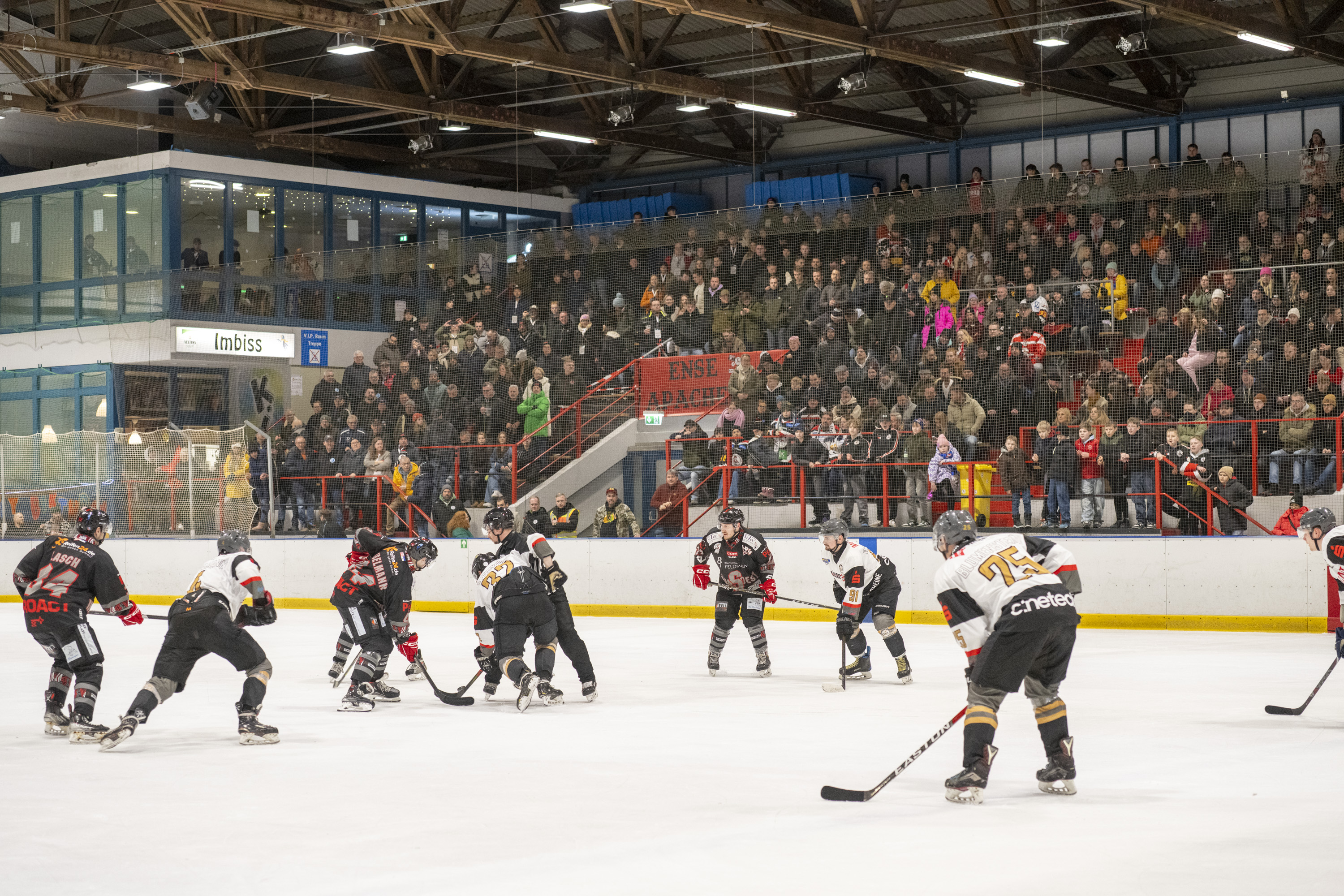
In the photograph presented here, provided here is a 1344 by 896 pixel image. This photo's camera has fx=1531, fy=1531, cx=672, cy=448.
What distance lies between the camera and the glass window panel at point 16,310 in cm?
2497

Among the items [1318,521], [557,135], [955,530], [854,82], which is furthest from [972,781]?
[557,135]

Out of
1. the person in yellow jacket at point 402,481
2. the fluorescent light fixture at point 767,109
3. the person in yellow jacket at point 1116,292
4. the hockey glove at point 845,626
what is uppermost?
the fluorescent light fixture at point 767,109

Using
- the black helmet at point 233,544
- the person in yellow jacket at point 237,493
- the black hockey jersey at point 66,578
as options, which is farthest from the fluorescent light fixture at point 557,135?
the black helmet at point 233,544

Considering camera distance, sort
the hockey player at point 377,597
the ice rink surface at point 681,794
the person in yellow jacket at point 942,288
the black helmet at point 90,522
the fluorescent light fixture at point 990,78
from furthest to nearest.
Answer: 1. the fluorescent light fixture at point 990,78
2. the person in yellow jacket at point 942,288
3. the hockey player at point 377,597
4. the black helmet at point 90,522
5. the ice rink surface at point 681,794

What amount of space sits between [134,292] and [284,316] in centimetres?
353

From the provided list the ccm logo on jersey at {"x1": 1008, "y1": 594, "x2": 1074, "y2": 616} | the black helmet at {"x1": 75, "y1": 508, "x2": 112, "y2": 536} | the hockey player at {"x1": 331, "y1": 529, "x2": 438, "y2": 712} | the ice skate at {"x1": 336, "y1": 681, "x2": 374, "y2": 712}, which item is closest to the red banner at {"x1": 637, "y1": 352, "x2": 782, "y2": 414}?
the hockey player at {"x1": 331, "y1": 529, "x2": 438, "y2": 712}

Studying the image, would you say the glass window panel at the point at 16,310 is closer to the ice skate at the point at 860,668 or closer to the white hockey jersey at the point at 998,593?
the ice skate at the point at 860,668

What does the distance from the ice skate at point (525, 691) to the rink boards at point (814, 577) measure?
694cm

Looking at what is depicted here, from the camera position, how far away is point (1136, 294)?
642 inches

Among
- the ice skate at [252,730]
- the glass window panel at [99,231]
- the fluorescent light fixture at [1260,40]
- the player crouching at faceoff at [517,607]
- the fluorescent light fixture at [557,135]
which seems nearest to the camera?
the ice skate at [252,730]

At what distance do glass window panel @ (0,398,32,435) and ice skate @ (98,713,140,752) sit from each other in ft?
60.3

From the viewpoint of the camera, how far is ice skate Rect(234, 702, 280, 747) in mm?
7867

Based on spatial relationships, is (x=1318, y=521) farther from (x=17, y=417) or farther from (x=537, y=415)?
(x=17, y=417)

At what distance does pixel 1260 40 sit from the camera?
57.4ft
